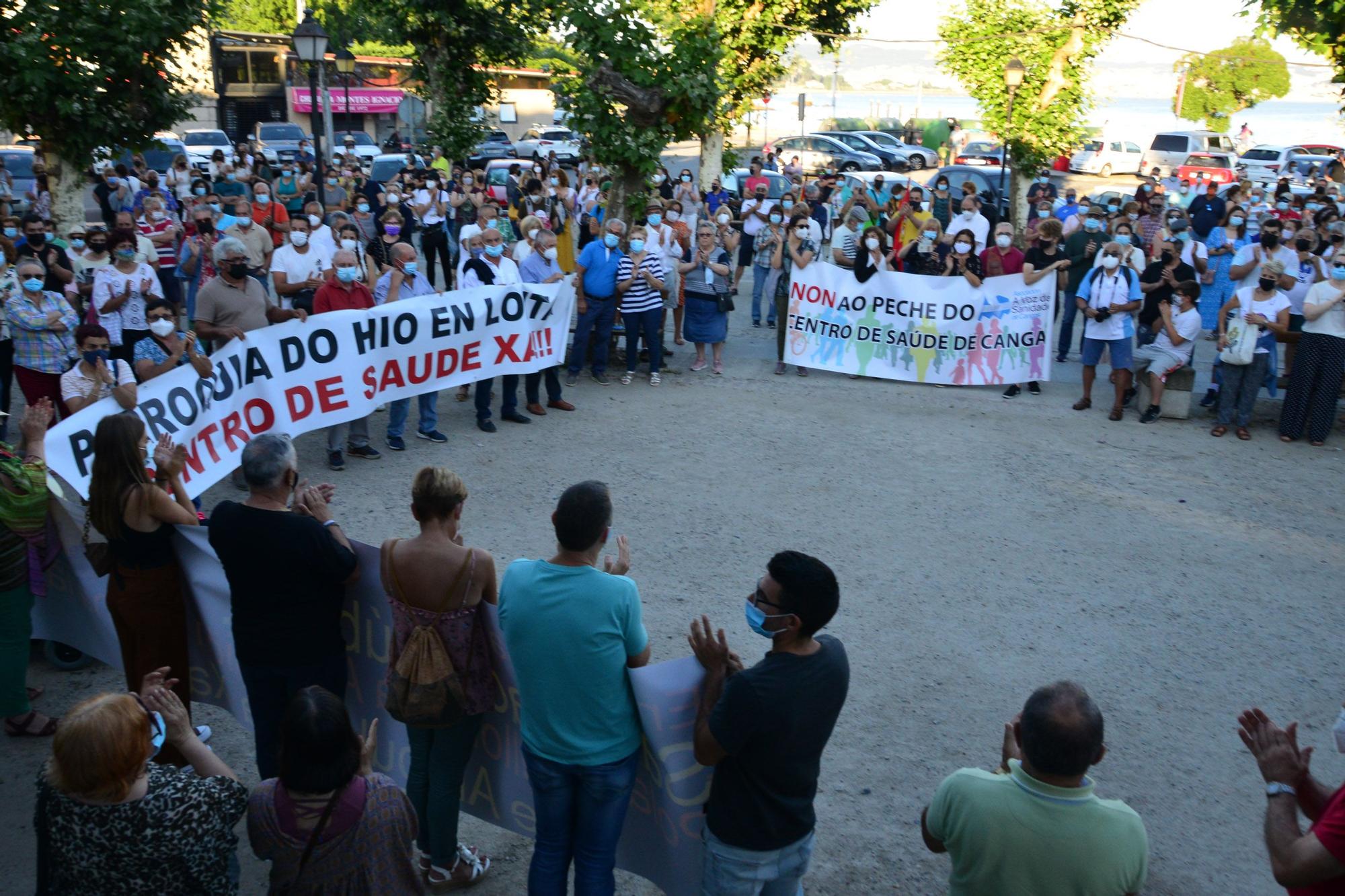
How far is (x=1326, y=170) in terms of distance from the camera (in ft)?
115

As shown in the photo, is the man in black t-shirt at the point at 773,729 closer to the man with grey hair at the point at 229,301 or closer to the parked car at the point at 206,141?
the man with grey hair at the point at 229,301

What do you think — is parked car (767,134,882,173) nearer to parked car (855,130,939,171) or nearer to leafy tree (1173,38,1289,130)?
parked car (855,130,939,171)

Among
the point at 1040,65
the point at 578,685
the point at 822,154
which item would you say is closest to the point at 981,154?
the point at 822,154

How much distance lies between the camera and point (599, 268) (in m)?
11.9

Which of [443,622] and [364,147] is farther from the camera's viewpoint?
[364,147]

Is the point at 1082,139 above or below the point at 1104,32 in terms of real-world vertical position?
below

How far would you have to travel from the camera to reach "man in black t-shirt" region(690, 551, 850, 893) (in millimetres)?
3238

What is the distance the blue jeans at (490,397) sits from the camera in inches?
422

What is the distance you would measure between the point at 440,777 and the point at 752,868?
1.40 meters

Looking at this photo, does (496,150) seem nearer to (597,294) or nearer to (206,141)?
(206,141)

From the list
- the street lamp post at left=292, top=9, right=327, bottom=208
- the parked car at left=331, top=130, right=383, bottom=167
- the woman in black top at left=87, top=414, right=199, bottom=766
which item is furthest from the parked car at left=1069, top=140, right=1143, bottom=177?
the woman in black top at left=87, top=414, right=199, bottom=766

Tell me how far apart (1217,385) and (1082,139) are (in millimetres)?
14538

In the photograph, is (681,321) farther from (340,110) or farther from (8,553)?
(340,110)

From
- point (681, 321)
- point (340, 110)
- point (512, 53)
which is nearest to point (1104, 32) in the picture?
point (512, 53)
